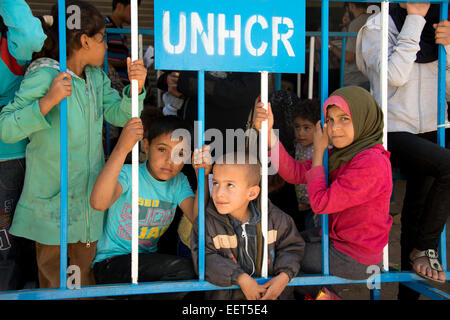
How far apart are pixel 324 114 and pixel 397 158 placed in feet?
1.80

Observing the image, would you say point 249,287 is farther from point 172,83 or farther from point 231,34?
point 172,83

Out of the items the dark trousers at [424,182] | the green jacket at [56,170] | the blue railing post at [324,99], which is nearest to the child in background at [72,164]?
the green jacket at [56,170]

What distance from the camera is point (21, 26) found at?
1.95m

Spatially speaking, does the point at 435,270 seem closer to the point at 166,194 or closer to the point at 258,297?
the point at 258,297

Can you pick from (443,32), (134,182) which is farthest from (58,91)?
(443,32)

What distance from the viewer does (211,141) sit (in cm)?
280

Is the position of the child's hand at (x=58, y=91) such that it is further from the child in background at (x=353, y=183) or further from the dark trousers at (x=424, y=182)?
the dark trousers at (x=424, y=182)

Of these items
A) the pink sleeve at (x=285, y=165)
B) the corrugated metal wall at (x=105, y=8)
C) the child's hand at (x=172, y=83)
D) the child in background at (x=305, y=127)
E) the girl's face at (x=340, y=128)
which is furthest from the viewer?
the corrugated metal wall at (x=105, y=8)

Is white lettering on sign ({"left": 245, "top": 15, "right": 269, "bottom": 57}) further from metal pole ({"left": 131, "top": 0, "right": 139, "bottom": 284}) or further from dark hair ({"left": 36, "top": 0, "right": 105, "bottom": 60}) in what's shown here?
dark hair ({"left": 36, "top": 0, "right": 105, "bottom": 60})

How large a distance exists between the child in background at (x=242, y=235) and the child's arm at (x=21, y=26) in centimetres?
102

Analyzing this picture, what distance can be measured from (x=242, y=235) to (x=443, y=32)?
1.42 m

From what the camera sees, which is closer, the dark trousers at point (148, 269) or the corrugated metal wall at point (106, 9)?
the dark trousers at point (148, 269)

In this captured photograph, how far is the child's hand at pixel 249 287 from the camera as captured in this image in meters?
1.95

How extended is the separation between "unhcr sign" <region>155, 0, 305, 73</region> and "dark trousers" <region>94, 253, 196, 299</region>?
921 mm
